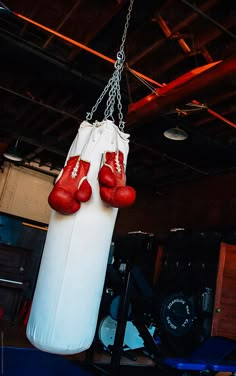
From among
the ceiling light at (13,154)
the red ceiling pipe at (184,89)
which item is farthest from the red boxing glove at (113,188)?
the ceiling light at (13,154)

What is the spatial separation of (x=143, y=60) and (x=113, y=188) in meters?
2.79

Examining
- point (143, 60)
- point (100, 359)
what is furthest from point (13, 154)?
point (100, 359)

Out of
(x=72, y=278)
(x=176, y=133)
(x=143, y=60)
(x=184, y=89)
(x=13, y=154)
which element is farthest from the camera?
(x=13, y=154)

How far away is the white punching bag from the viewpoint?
1.87m

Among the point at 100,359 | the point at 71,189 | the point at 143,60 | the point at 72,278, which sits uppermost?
the point at 143,60

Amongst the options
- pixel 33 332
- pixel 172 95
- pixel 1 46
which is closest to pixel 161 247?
pixel 172 95

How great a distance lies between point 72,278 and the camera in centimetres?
192

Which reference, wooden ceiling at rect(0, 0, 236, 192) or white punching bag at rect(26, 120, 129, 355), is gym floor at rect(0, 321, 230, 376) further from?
wooden ceiling at rect(0, 0, 236, 192)

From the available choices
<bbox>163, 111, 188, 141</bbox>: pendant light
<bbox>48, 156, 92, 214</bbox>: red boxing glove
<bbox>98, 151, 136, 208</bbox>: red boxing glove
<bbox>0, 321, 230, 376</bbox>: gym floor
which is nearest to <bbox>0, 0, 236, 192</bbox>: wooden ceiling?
<bbox>163, 111, 188, 141</bbox>: pendant light

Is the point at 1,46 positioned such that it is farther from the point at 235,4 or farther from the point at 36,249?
the point at 36,249

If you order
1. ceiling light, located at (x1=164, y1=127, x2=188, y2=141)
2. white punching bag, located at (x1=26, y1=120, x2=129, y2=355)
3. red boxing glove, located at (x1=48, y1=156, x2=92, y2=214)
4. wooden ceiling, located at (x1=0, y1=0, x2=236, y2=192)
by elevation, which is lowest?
white punching bag, located at (x1=26, y1=120, x2=129, y2=355)

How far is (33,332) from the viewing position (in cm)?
192

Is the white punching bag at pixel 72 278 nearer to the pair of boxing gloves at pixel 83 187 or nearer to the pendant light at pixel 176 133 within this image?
the pair of boxing gloves at pixel 83 187

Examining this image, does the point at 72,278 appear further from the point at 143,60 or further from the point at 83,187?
the point at 143,60
